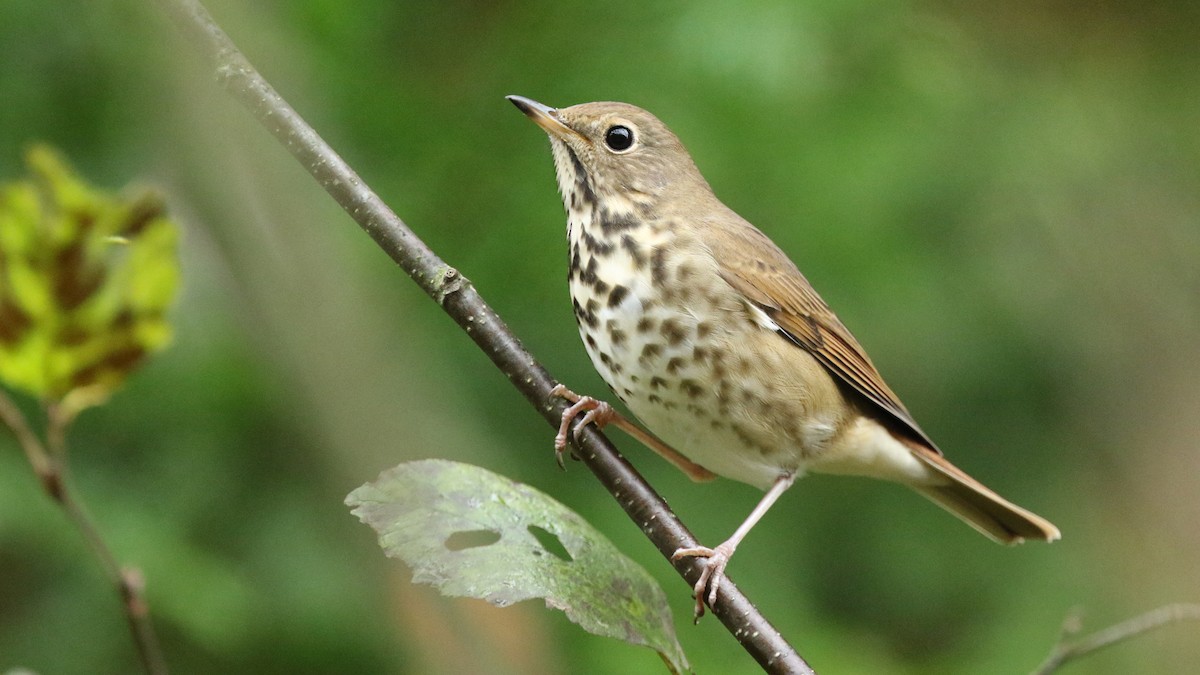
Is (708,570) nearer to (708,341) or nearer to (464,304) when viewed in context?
(708,341)

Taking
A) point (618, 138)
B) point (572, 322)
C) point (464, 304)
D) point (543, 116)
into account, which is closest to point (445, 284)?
point (464, 304)

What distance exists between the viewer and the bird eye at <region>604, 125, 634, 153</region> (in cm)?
333

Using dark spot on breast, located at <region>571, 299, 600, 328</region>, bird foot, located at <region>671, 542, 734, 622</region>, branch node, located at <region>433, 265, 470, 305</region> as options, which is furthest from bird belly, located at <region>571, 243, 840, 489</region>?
branch node, located at <region>433, 265, 470, 305</region>

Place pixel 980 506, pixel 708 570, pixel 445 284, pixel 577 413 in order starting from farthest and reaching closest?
pixel 980 506 < pixel 577 413 < pixel 708 570 < pixel 445 284

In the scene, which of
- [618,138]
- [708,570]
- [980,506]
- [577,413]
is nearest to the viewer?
[708,570]

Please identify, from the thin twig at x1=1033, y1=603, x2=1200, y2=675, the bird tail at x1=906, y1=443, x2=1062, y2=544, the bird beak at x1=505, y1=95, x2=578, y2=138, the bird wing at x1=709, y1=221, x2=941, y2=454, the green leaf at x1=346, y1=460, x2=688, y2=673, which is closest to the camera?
the green leaf at x1=346, y1=460, x2=688, y2=673

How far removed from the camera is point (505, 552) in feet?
6.16

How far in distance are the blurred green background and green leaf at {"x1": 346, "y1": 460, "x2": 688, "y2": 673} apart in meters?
0.42

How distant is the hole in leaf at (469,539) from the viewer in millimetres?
2391

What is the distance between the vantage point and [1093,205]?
17.4ft

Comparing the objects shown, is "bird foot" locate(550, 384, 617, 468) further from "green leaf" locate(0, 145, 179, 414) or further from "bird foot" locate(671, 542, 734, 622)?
"green leaf" locate(0, 145, 179, 414)

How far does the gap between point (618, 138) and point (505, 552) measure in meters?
1.71

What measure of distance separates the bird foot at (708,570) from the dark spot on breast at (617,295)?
602 mm

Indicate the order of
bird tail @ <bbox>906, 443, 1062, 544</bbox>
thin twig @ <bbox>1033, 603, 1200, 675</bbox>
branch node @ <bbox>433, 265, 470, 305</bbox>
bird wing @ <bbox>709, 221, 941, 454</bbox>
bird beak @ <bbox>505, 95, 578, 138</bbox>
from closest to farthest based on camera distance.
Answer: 1. thin twig @ <bbox>1033, 603, 1200, 675</bbox>
2. branch node @ <bbox>433, 265, 470, 305</bbox>
3. bird beak @ <bbox>505, 95, 578, 138</bbox>
4. bird wing @ <bbox>709, 221, 941, 454</bbox>
5. bird tail @ <bbox>906, 443, 1062, 544</bbox>
